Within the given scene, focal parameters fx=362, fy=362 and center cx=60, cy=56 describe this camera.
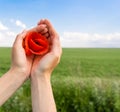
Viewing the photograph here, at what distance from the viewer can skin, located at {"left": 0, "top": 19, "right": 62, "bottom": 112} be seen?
4.18 feet

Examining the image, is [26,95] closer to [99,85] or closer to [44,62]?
[99,85]

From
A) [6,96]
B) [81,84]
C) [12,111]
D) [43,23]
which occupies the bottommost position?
[12,111]

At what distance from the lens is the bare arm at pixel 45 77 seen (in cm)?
126

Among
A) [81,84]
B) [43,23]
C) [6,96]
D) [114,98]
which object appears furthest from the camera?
[81,84]

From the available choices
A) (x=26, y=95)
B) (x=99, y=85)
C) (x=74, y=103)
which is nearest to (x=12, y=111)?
(x=26, y=95)

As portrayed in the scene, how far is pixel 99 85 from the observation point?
391cm

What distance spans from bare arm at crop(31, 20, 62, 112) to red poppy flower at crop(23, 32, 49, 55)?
0.08ft

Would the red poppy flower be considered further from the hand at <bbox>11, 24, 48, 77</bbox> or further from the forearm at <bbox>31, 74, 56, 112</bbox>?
the forearm at <bbox>31, 74, 56, 112</bbox>

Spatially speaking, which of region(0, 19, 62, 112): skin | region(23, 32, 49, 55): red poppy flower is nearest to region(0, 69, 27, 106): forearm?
region(0, 19, 62, 112): skin

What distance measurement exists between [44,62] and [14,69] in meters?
0.12

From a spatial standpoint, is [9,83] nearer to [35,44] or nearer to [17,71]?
[17,71]

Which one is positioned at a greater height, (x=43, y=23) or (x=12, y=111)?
(x=43, y=23)

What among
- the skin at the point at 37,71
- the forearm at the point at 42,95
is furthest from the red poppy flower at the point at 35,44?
the forearm at the point at 42,95

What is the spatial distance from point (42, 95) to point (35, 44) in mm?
258
